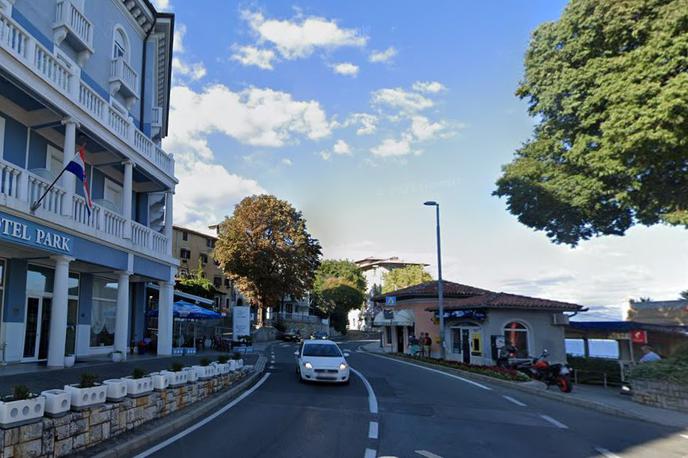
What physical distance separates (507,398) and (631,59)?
1089 centimetres

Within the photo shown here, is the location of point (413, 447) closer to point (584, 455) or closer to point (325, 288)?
point (584, 455)

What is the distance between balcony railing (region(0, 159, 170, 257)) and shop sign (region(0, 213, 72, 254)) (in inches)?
12.4

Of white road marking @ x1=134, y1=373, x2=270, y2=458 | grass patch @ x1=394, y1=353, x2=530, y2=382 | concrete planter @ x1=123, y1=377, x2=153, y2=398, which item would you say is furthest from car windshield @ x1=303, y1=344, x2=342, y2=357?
concrete planter @ x1=123, y1=377, x2=153, y2=398

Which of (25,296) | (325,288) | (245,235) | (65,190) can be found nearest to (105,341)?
(25,296)

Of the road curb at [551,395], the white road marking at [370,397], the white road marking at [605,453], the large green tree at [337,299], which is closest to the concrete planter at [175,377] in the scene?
the white road marking at [370,397]

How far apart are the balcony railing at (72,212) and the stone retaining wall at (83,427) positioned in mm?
6066

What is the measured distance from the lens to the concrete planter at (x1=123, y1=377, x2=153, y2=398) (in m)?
8.24

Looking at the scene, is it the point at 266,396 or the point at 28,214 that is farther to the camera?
the point at 266,396

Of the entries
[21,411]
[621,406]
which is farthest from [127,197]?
[621,406]

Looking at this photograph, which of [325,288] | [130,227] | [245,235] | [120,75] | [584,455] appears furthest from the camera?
[325,288]

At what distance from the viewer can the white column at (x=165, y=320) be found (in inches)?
812

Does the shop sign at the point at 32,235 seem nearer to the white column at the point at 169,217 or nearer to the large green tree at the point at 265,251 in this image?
the white column at the point at 169,217

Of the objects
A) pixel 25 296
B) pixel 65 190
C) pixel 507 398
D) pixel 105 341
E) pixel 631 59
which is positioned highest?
pixel 631 59

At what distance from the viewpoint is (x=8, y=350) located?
14305 millimetres
